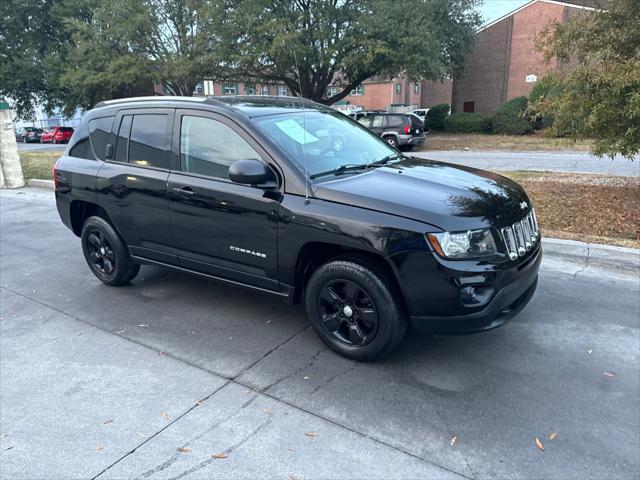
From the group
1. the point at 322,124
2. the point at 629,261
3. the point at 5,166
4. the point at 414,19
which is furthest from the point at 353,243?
the point at 414,19

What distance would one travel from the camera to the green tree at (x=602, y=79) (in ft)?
22.1

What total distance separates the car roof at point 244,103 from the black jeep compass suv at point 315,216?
20 mm

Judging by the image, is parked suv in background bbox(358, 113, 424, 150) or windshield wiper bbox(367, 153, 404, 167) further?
parked suv in background bbox(358, 113, 424, 150)

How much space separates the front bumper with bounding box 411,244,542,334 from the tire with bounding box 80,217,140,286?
312 centimetres

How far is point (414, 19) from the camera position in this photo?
22.8m

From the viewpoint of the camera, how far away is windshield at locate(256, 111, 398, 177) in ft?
12.6

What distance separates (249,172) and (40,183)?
11.1m

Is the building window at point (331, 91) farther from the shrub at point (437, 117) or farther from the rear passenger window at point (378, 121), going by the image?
the rear passenger window at point (378, 121)

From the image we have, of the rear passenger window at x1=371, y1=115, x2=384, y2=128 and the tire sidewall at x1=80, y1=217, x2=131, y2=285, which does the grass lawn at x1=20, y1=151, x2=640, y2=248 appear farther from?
the rear passenger window at x1=371, y1=115, x2=384, y2=128

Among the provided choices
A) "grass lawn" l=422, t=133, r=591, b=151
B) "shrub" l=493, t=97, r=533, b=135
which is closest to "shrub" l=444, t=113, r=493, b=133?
"shrub" l=493, t=97, r=533, b=135

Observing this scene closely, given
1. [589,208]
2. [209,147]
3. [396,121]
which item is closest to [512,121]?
[396,121]

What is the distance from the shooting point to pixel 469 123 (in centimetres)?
3127

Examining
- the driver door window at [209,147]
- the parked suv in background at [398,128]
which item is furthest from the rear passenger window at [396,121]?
the driver door window at [209,147]

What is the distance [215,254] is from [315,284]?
1009 millimetres
